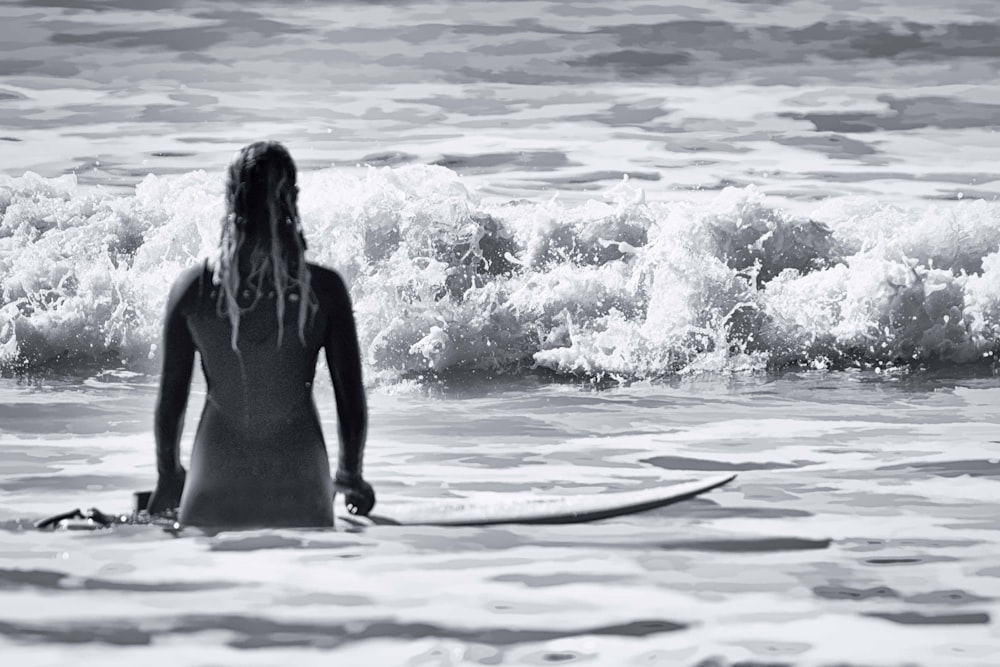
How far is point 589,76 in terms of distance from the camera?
541cm

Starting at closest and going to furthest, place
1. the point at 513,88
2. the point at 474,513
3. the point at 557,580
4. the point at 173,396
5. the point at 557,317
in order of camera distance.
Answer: the point at 557,580 < the point at 173,396 < the point at 474,513 < the point at 513,88 < the point at 557,317

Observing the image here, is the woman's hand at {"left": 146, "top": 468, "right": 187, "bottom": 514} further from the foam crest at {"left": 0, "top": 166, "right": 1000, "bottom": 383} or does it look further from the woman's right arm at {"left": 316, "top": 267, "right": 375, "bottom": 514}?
the foam crest at {"left": 0, "top": 166, "right": 1000, "bottom": 383}

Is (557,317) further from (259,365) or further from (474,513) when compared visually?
(259,365)

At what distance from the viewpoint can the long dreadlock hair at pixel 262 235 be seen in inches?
80.2

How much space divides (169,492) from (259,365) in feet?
1.04

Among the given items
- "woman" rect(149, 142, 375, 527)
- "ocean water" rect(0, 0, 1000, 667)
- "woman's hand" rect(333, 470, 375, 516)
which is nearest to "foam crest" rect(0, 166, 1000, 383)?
"ocean water" rect(0, 0, 1000, 667)

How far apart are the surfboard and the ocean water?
0.07 metres

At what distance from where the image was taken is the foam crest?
256 inches

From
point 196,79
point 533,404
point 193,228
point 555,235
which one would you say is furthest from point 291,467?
point 193,228

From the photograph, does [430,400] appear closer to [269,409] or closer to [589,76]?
[589,76]

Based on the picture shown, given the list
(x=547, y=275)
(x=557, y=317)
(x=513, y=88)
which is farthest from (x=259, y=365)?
(x=547, y=275)

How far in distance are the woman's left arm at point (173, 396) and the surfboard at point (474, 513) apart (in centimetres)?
6

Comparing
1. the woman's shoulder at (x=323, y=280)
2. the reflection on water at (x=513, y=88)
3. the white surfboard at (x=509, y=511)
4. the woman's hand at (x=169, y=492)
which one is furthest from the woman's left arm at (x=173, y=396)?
the reflection on water at (x=513, y=88)

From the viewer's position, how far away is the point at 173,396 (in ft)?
7.07
